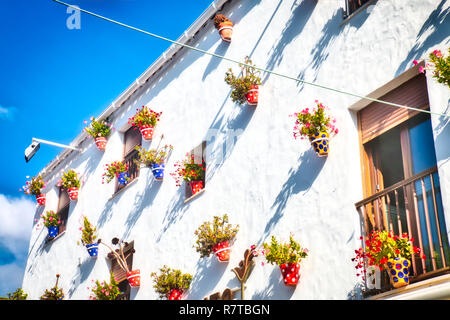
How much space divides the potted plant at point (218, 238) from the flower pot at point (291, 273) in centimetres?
168

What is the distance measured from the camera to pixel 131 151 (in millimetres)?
15172

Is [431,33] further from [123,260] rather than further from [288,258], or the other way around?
[123,260]

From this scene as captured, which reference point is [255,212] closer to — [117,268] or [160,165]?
[160,165]

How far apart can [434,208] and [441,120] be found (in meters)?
1.06

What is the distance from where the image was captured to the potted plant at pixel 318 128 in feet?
29.5

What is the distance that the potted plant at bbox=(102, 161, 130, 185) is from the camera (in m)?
14.5

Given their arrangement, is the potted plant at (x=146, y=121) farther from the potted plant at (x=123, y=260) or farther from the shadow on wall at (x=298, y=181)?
the shadow on wall at (x=298, y=181)

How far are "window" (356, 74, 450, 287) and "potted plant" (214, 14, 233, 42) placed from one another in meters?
4.01

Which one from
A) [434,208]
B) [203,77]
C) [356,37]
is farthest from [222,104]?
[434,208]

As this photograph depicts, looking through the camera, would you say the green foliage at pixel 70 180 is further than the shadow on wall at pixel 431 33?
Yes

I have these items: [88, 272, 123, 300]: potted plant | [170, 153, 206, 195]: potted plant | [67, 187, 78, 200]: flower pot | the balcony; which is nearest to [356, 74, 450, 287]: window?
the balcony

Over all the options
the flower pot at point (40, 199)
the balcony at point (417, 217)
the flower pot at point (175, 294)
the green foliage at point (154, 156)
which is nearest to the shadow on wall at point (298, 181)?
the balcony at point (417, 217)
